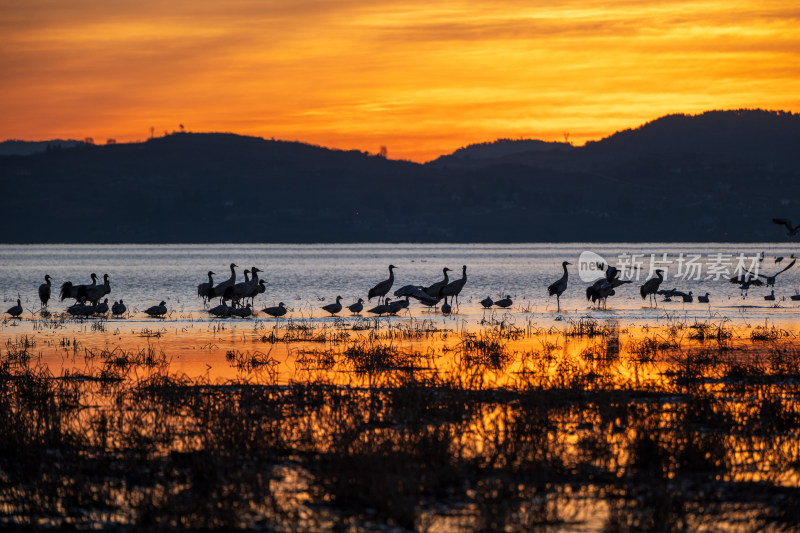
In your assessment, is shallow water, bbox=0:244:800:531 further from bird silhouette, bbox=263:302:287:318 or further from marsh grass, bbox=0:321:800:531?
bird silhouette, bbox=263:302:287:318

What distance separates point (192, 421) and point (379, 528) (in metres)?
4.67

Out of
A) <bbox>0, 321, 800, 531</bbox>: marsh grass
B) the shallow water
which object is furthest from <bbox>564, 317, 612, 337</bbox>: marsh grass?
<bbox>0, 321, 800, 531</bbox>: marsh grass

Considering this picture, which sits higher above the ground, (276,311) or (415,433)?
(415,433)

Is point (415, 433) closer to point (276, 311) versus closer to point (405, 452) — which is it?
point (405, 452)

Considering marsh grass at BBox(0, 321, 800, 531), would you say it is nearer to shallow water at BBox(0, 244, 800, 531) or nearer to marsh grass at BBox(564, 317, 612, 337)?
shallow water at BBox(0, 244, 800, 531)

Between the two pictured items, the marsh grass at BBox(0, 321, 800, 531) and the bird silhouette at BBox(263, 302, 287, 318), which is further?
the bird silhouette at BBox(263, 302, 287, 318)

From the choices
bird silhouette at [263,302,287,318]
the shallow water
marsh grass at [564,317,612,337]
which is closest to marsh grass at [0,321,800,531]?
the shallow water

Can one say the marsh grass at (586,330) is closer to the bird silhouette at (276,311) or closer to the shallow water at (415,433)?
the shallow water at (415,433)

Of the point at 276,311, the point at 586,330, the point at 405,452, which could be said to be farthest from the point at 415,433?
the point at 276,311

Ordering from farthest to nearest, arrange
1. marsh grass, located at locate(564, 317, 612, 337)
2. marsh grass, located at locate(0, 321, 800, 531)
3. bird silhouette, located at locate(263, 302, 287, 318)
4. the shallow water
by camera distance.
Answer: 1. bird silhouette, located at locate(263, 302, 287, 318)
2. marsh grass, located at locate(564, 317, 612, 337)
3. the shallow water
4. marsh grass, located at locate(0, 321, 800, 531)

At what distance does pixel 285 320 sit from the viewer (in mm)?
29453

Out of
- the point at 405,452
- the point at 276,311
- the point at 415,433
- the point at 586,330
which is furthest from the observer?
the point at 276,311

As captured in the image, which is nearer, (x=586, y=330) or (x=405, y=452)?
(x=405, y=452)

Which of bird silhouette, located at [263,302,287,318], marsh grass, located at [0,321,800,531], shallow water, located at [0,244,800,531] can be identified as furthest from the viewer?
bird silhouette, located at [263,302,287,318]
